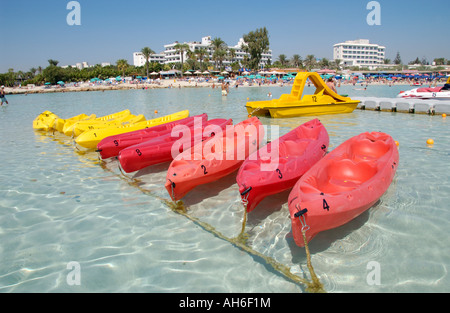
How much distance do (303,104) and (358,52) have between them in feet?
361

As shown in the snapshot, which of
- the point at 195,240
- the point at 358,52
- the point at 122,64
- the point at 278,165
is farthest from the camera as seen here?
the point at 358,52

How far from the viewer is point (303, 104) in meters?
12.5

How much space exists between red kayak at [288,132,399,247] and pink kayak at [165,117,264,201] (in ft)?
5.41

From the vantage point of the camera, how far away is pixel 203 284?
3197mm

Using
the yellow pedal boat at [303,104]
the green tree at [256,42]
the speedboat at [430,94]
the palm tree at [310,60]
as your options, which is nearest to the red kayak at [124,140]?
the yellow pedal boat at [303,104]

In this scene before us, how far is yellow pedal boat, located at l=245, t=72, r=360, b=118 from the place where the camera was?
12305 mm

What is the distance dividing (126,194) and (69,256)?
6.18ft

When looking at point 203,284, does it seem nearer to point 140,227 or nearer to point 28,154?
point 140,227

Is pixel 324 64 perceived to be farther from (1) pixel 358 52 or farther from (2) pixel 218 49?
(2) pixel 218 49

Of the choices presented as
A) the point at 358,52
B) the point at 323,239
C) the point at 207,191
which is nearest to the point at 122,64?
the point at 207,191

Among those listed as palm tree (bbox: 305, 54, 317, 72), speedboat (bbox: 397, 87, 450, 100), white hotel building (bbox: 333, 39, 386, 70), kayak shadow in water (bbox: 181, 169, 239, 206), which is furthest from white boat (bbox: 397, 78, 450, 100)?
white hotel building (bbox: 333, 39, 386, 70)

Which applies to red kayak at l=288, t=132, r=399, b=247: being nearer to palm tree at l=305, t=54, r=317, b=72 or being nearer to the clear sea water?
the clear sea water

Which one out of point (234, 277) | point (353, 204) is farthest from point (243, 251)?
point (353, 204)

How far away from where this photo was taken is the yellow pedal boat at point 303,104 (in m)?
12.3
